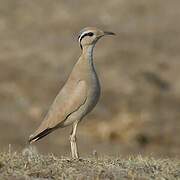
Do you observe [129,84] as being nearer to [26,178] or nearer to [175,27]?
[175,27]

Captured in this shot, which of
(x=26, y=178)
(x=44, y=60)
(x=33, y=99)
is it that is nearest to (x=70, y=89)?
(x=26, y=178)

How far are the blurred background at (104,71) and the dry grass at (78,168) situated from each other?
32.7 feet

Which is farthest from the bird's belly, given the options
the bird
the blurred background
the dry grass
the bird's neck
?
the blurred background

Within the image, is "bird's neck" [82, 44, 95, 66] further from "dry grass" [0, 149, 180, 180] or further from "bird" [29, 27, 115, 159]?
"dry grass" [0, 149, 180, 180]

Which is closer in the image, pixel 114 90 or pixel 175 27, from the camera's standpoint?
pixel 114 90

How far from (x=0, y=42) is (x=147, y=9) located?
11.8 metres

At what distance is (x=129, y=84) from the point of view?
95.0ft

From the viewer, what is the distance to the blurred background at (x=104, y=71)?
23.8 m

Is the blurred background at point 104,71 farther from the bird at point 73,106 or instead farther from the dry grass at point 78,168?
the dry grass at point 78,168

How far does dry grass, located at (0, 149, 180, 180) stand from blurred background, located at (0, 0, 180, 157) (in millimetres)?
9968

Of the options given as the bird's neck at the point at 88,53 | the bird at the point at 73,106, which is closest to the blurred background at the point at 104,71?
the bird's neck at the point at 88,53

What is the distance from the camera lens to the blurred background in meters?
23.8

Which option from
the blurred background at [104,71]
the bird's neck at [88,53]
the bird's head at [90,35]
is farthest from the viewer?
the blurred background at [104,71]

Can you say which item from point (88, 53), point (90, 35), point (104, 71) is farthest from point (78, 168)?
point (104, 71)
